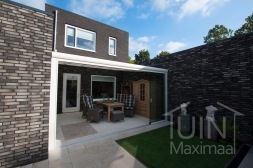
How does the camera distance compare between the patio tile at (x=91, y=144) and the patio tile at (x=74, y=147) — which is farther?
the patio tile at (x=91, y=144)

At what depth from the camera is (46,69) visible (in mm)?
2783

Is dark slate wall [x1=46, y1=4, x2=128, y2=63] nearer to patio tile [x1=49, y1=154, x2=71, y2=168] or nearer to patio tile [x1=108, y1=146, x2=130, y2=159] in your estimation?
patio tile [x1=49, y1=154, x2=71, y2=168]

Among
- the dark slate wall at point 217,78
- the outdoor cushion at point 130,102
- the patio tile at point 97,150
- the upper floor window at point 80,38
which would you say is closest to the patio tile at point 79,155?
the patio tile at point 97,150

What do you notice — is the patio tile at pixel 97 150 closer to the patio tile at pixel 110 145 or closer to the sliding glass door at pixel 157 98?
the patio tile at pixel 110 145

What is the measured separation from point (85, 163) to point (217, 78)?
16.7 ft

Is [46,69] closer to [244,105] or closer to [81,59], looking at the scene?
[81,59]

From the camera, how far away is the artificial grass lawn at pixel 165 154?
2.66 m

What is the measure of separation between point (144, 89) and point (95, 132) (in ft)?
11.9

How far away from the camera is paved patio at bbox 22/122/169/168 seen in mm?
2537

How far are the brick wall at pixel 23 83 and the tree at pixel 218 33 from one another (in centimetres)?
2592

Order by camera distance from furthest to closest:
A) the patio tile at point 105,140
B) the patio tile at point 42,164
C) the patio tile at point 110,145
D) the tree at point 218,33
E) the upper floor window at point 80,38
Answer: the tree at point 218,33 < the upper floor window at point 80,38 < the patio tile at point 105,140 < the patio tile at point 110,145 < the patio tile at point 42,164

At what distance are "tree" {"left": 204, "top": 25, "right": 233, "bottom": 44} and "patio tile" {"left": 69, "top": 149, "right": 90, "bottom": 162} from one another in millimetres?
25885

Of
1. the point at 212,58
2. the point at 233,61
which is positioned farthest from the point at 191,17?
the point at 233,61

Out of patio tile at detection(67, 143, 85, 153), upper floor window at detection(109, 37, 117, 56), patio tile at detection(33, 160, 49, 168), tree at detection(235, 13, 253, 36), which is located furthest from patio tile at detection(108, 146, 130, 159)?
tree at detection(235, 13, 253, 36)
